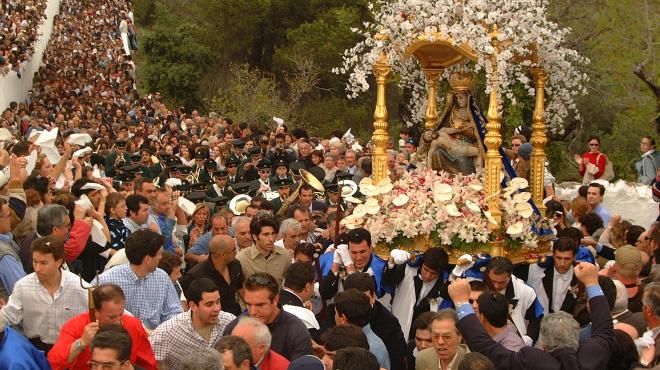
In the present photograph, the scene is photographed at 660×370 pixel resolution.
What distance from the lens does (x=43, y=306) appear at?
9367 mm

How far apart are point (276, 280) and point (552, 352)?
8.12 feet

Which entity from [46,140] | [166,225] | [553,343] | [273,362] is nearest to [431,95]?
[166,225]

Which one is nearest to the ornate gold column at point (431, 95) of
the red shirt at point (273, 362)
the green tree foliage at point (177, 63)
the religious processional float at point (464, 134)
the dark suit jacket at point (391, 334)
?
the religious processional float at point (464, 134)

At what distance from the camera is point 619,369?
8516mm

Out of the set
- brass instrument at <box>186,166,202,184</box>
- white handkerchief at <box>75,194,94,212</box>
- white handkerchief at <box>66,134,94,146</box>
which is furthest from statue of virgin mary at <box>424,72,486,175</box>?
white handkerchief at <box>66,134,94,146</box>

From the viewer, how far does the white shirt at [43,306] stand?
30.7 feet

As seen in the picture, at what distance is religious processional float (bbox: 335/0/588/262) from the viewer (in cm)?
1301

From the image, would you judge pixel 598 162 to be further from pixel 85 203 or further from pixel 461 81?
pixel 85 203

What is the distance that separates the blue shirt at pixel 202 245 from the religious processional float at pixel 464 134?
4.87 ft

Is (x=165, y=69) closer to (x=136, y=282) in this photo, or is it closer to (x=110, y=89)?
(x=110, y=89)

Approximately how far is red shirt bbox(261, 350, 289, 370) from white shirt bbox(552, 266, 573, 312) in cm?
431

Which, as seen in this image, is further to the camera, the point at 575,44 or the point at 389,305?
the point at 575,44

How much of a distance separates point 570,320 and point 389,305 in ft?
12.6

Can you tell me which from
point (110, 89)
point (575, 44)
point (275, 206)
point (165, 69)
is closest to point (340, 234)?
point (275, 206)
